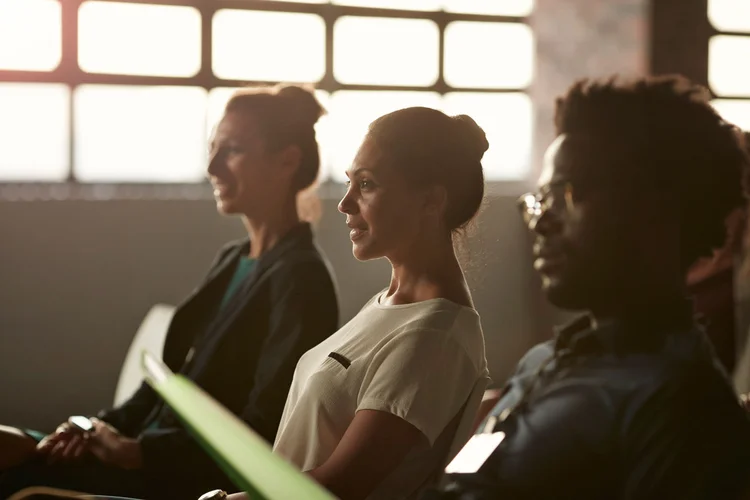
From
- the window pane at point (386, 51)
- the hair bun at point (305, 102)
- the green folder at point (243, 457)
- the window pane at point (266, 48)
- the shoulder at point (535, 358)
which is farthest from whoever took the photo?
the window pane at point (386, 51)

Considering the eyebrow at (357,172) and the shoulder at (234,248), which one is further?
the shoulder at (234,248)

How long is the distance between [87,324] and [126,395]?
116 centimetres

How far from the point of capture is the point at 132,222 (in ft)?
9.95

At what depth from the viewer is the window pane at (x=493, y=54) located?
354 cm

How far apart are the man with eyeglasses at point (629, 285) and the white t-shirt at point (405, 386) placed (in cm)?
21

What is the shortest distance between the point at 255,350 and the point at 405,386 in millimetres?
451

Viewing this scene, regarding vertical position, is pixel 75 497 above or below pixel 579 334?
below

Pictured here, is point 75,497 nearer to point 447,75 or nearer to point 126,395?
point 126,395

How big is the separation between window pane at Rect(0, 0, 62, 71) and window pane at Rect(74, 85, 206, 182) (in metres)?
0.15

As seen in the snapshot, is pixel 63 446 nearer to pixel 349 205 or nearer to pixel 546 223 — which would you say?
pixel 349 205

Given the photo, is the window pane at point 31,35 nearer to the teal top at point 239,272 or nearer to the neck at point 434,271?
the teal top at point 239,272

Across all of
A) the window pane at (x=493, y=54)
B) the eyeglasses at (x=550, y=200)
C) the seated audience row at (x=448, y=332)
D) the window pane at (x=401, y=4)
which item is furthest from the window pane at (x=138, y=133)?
the eyeglasses at (x=550, y=200)

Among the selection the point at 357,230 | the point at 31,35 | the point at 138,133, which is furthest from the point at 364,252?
the point at 31,35

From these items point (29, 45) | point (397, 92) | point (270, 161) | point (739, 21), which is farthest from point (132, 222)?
point (739, 21)
